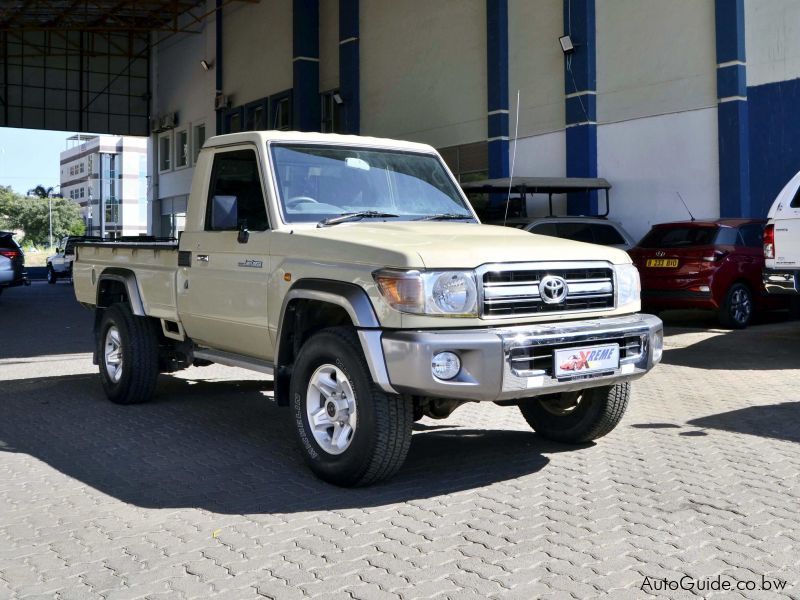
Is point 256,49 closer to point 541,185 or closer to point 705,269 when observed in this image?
point 541,185

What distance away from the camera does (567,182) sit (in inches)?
746

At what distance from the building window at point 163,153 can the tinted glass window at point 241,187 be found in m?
36.1

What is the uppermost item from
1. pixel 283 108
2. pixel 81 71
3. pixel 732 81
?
pixel 81 71

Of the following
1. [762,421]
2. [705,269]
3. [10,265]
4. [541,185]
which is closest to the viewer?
[762,421]

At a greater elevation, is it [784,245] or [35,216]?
[35,216]

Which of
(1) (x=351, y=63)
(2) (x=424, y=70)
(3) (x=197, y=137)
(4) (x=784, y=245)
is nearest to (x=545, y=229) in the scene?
(4) (x=784, y=245)

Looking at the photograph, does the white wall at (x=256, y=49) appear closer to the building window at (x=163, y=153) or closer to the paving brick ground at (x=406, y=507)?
the building window at (x=163, y=153)

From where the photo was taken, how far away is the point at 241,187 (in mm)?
6406

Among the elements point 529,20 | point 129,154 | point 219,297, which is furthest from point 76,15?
point 129,154

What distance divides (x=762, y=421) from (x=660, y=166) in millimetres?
13048

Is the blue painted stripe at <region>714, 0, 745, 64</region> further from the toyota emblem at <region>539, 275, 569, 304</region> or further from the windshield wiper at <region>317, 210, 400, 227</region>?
the toyota emblem at <region>539, 275, 569, 304</region>

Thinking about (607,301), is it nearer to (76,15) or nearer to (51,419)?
(51,419)

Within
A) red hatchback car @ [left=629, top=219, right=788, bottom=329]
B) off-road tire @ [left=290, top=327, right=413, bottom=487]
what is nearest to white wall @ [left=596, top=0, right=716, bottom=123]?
red hatchback car @ [left=629, top=219, right=788, bottom=329]

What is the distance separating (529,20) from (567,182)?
5486 millimetres
